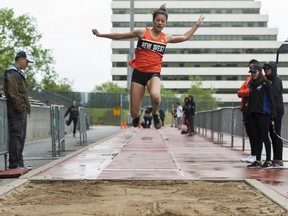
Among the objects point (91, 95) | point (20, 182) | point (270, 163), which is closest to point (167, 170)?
point (270, 163)

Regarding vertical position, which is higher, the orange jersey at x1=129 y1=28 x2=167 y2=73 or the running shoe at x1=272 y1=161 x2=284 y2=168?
the orange jersey at x1=129 y1=28 x2=167 y2=73

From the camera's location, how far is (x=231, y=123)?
19.1 metres

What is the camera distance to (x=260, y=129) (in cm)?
1130

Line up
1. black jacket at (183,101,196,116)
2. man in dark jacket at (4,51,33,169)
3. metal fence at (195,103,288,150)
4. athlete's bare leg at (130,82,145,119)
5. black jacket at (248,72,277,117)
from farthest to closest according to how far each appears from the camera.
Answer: black jacket at (183,101,196,116) → metal fence at (195,103,288,150) → black jacket at (248,72,277,117) → man in dark jacket at (4,51,33,169) → athlete's bare leg at (130,82,145,119)

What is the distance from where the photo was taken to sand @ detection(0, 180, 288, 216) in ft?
20.7

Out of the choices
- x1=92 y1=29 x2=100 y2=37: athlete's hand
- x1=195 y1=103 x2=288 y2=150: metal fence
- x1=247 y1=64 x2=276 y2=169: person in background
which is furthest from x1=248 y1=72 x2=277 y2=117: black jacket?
x1=92 y1=29 x2=100 y2=37: athlete's hand

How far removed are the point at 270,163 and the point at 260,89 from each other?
4.92ft

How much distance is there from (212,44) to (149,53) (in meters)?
110

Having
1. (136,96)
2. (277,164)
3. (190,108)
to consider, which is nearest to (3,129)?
(136,96)

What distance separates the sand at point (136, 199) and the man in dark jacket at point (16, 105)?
1.58 metres

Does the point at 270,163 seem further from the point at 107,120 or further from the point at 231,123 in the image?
the point at 107,120

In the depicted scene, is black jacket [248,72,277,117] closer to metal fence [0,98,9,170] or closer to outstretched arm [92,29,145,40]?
outstretched arm [92,29,145,40]

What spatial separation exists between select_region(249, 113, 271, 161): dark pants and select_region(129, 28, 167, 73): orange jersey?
287cm

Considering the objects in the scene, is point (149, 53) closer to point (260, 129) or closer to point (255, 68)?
point (255, 68)
